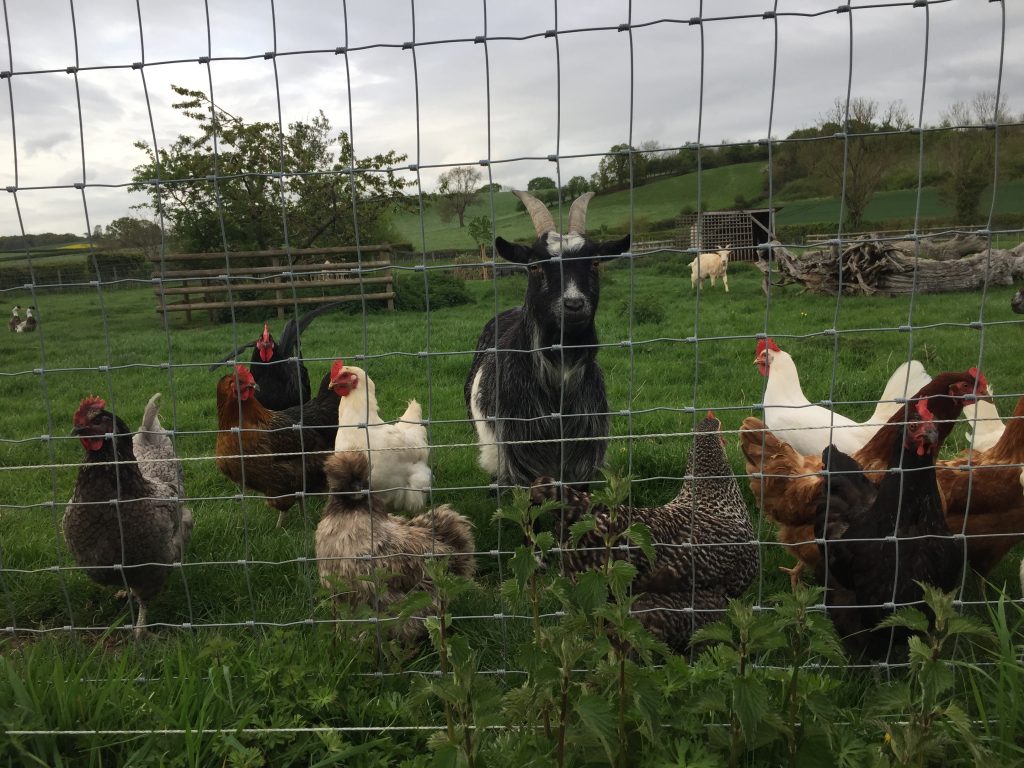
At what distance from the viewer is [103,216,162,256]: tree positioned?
2.88 metres

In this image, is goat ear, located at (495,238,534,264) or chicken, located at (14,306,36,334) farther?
chicken, located at (14,306,36,334)

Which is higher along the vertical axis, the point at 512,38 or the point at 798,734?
the point at 512,38

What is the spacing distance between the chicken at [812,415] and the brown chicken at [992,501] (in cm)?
73

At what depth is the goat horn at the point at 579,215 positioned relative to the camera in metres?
3.83

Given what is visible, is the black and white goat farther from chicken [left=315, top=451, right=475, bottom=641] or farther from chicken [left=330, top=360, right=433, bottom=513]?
chicken [left=315, top=451, right=475, bottom=641]

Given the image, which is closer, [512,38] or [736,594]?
[512,38]

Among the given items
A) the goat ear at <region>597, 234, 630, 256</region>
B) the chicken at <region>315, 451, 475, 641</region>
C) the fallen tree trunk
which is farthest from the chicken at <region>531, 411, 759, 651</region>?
the fallen tree trunk

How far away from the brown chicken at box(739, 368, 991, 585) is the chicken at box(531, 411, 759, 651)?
0.67 feet

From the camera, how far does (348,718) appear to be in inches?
88.7

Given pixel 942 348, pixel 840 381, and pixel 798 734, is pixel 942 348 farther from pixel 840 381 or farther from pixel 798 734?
pixel 798 734

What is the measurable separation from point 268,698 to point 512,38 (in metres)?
2.14

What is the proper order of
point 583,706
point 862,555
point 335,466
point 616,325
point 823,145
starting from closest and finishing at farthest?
point 583,706
point 862,555
point 335,466
point 823,145
point 616,325

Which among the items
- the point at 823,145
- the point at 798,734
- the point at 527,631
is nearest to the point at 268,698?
the point at 527,631

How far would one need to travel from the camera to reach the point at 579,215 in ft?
12.6
